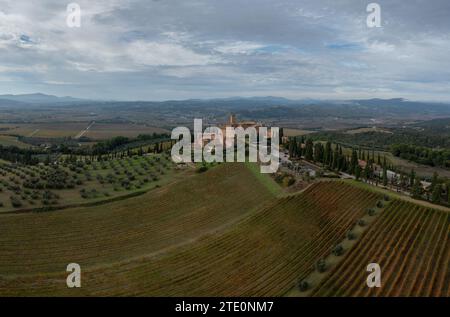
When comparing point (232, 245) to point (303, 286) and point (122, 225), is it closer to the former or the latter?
point (303, 286)

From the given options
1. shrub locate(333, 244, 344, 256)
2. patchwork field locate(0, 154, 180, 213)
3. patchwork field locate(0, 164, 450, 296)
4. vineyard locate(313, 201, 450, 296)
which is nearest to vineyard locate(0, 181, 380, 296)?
patchwork field locate(0, 164, 450, 296)


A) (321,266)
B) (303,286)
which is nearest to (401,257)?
(321,266)

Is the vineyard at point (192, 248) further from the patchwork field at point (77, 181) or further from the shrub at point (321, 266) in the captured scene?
the patchwork field at point (77, 181)

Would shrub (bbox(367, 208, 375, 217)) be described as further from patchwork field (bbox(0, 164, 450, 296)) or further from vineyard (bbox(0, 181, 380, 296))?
vineyard (bbox(0, 181, 380, 296))

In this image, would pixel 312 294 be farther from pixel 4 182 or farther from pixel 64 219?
pixel 4 182

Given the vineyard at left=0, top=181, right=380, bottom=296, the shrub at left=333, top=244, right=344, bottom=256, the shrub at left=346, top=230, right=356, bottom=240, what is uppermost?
the shrub at left=346, top=230, right=356, bottom=240

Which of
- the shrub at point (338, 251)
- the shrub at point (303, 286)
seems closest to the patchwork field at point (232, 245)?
the shrub at point (338, 251)
